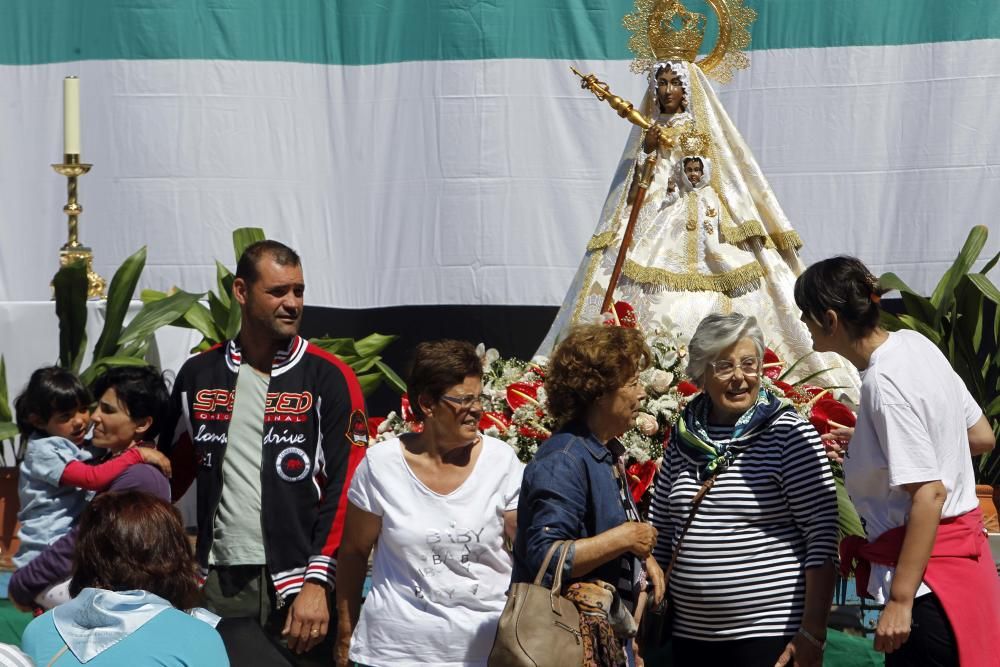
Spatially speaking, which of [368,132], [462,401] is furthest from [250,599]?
[368,132]

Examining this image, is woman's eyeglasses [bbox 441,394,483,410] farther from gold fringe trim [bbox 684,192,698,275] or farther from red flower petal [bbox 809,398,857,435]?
gold fringe trim [bbox 684,192,698,275]

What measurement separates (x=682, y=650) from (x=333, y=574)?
64 centimetres

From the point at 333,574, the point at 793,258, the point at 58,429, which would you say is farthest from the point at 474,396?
the point at 793,258

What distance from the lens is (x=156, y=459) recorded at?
2877 millimetres

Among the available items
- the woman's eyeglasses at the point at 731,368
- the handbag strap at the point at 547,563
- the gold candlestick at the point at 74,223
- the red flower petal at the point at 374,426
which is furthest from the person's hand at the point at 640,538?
the gold candlestick at the point at 74,223

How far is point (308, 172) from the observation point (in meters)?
6.09

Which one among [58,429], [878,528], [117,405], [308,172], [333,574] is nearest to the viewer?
[878,528]

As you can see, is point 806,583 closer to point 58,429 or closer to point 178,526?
point 178,526

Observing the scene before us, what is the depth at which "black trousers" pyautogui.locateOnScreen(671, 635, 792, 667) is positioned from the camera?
8.04ft

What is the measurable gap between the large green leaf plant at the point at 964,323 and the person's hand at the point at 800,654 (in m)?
1.96

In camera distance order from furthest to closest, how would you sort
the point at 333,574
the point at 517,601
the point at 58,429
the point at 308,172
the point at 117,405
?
1. the point at 308,172
2. the point at 58,429
3. the point at 117,405
4. the point at 333,574
5. the point at 517,601

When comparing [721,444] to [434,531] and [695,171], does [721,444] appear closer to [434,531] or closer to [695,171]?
[434,531]

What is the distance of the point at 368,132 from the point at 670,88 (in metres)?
1.84

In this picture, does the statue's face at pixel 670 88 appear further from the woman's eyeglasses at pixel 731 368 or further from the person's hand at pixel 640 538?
the person's hand at pixel 640 538
